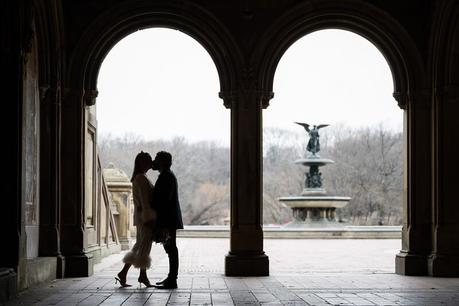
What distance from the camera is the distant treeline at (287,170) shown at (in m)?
44.7

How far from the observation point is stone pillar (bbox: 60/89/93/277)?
11344mm

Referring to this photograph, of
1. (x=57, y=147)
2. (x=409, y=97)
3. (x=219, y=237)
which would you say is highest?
(x=409, y=97)

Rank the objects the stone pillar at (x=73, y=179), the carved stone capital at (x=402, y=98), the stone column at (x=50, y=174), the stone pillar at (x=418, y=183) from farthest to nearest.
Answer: the carved stone capital at (x=402, y=98)
the stone pillar at (x=418, y=183)
the stone pillar at (x=73, y=179)
the stone column at (x=50, y=174)

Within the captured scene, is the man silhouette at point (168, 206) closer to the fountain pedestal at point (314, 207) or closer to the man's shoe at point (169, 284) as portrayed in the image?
the man's shoe at point (169, 284)

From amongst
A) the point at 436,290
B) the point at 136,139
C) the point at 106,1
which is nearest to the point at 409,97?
the point at 436,290

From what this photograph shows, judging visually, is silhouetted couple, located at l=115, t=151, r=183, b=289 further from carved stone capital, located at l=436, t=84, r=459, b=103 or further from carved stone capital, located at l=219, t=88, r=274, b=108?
carved stone capital, located at l=436, t=84, r=459, b=103

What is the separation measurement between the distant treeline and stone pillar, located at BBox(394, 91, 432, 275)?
106ft

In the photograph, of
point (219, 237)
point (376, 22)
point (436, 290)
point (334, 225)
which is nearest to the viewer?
point (436, 290)

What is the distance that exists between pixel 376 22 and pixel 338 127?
36.3 m

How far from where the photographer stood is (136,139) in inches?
1825

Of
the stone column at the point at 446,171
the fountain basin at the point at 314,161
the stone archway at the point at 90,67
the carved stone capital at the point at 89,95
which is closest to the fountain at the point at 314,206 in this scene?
the fountain basin at the point at 314,161

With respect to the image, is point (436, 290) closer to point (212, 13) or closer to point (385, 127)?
point (212, 13)

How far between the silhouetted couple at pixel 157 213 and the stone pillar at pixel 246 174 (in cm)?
233

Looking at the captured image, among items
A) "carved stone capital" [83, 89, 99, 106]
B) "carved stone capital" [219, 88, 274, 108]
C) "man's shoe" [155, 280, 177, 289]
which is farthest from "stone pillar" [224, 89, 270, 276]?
"man's shoe" [155, 280, 177, 289]
